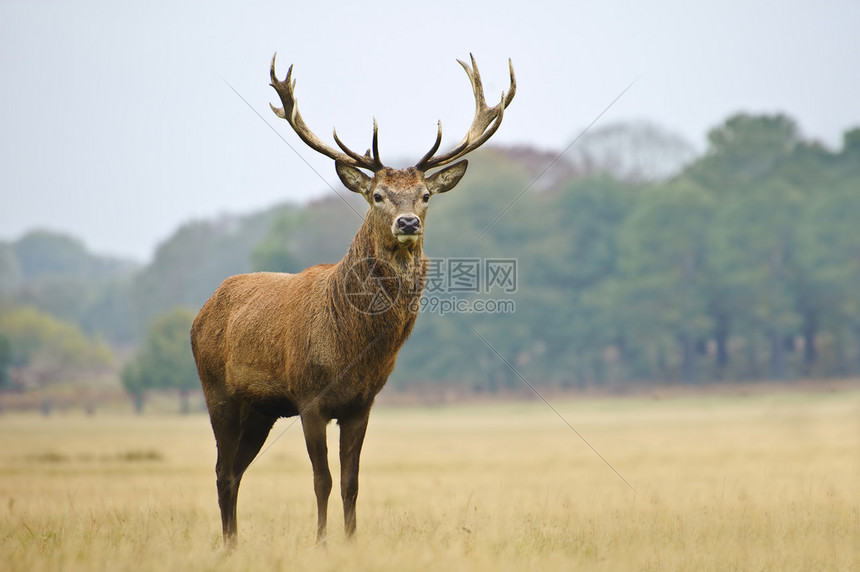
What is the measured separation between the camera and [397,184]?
29.2 ft

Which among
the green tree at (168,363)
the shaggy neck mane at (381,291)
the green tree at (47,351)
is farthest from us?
the green tree at (47,351)

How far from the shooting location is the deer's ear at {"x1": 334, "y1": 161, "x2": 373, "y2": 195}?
30.2ft

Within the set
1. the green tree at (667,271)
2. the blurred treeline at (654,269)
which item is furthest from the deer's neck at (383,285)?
the green tree at (667,271)

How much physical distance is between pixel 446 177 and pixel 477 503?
4732 mm

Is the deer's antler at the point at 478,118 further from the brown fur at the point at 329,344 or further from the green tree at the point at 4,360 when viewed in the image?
the green tree at the point at 4,360

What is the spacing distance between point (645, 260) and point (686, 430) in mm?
21353

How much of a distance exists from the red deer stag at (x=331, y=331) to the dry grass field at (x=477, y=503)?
0.85m

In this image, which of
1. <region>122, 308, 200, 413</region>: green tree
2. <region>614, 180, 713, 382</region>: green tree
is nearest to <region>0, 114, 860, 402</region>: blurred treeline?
<region>614, 180, 713, 382</region>: green tree

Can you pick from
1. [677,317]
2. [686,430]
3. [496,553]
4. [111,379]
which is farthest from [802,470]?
[111,379]

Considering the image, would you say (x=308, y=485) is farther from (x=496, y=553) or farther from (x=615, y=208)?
(x=615, y=208)

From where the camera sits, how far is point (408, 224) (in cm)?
844

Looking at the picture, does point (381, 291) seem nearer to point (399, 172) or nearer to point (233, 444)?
point (399, 172)

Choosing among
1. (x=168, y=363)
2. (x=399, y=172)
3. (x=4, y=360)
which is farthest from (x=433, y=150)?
(x=4, y=360)

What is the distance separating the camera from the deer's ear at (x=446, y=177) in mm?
9383
